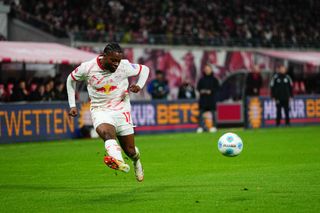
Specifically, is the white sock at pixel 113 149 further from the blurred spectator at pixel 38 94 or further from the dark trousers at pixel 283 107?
the dark trousers at pixel 283 107

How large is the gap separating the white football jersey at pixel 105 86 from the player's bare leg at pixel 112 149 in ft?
1.47

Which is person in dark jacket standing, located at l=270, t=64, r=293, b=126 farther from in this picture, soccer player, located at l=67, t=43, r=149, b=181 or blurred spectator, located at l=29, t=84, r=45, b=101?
soccer player, located at l=67, t=43, r=149, b=181

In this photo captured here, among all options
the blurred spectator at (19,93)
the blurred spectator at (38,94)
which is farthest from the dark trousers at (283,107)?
the blurred spectator at (19,93)

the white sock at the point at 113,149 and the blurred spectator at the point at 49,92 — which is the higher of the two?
the blurred spectator at the point at 49,92

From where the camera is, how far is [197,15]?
42.5 m

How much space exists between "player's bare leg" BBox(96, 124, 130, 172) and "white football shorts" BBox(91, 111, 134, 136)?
0.12 metres

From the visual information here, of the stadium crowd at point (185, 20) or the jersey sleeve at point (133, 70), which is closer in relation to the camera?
the jersey sleeve at point (133, 70)

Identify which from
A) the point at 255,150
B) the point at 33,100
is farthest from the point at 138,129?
the point at 255,150

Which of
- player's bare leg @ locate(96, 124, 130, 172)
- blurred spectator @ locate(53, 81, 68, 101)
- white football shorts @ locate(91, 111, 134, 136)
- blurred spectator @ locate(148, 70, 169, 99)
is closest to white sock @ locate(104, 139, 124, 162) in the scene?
player's bare leg @ locate(96, 124, 130, 172)

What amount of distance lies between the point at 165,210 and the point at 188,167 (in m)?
5.86

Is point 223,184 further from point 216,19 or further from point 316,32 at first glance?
point 316,32

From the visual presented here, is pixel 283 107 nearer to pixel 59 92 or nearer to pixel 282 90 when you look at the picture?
pixel 282 90

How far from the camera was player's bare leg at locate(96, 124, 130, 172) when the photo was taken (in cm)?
1103

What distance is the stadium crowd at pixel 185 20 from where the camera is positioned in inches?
1400
